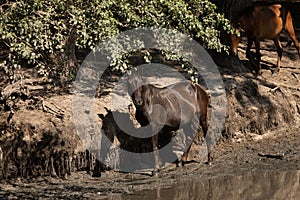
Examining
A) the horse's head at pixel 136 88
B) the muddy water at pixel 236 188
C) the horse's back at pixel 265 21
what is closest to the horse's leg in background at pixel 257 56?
the horse's back at pixel 265 21

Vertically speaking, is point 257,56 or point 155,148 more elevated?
point 257,56

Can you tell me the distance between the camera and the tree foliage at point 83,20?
1053 cm

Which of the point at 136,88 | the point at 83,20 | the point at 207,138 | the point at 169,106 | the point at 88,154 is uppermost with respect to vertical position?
the point at 83,20

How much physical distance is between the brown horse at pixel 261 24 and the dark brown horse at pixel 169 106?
118 inches

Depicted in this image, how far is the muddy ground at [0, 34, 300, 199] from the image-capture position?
1176 cm

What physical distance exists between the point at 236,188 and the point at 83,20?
11.8 ft

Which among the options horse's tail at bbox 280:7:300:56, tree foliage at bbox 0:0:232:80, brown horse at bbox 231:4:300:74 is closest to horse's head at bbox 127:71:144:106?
tree foliage at bbox 0:0:232:80

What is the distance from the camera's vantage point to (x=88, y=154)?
12266 mm

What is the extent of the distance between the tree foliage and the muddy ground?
2.42ft

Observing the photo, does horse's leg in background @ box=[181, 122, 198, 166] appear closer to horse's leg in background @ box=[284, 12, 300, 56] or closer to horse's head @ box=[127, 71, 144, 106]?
horse's head @ box=[127, 71, 144, 106]

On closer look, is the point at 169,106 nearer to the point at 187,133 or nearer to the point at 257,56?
the point at 187,133

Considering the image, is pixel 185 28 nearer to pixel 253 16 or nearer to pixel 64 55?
pixel 64 55

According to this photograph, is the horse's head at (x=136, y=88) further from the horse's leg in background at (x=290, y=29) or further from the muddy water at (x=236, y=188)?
the horse's leg in background at (x=290, y=29)

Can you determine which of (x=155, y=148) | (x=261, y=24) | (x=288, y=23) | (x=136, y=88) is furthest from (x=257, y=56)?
(x=136, y=88)
